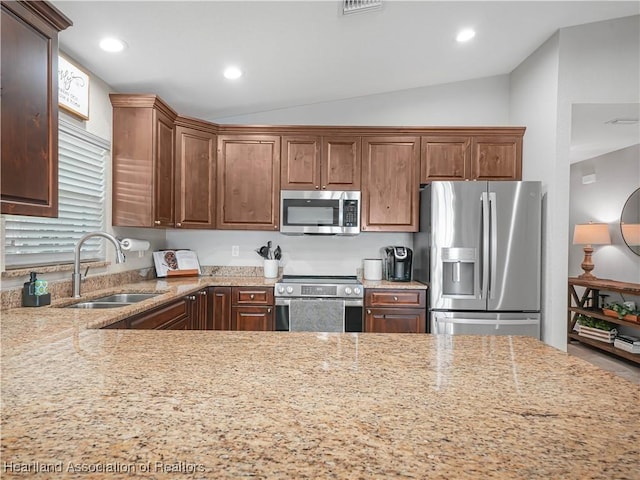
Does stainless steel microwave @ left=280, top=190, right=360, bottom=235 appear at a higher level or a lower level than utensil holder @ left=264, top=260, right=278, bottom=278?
higher

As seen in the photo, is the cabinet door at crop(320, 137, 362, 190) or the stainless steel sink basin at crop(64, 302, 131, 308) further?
the cabinet door at crop(320, 137, 362, 190)

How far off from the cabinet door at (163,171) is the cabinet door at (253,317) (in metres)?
0.98

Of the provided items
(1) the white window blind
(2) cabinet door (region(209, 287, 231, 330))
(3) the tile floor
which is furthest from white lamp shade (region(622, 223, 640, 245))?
(1) the white window blind

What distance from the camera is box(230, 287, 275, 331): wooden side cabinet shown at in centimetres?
333

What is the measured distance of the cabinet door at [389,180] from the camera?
11.8 feet

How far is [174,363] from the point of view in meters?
0.99

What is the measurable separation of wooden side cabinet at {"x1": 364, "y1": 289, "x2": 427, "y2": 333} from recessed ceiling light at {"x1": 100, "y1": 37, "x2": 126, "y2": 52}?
2555 mm

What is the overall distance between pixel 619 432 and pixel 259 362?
30.2 inches

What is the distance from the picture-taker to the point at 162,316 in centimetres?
238

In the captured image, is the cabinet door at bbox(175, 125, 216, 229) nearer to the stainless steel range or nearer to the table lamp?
the stainless steel range

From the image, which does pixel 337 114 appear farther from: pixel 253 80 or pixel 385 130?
pixel 253 80

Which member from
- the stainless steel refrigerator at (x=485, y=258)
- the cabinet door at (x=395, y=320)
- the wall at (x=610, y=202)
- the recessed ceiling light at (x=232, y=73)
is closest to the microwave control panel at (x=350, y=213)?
the stainless steel refrigerator at (x=485, y=258)

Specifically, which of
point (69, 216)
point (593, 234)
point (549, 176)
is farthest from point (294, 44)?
point (593, 234)

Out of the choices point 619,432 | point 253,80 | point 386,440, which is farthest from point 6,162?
point 253,80
